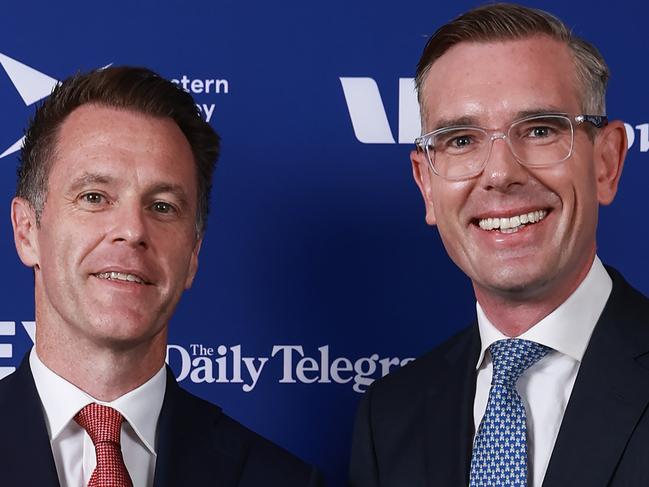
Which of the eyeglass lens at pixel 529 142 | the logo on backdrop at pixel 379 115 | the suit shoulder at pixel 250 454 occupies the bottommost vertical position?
the suit shoulder at pixel 250 454

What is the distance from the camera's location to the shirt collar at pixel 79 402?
6.72 feet

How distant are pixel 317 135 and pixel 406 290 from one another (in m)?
0.43

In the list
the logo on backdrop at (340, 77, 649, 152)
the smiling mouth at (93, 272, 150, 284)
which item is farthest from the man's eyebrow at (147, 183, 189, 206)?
the logo on backdrop at (340, 77, 649, 152)

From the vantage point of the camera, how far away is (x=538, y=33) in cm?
217

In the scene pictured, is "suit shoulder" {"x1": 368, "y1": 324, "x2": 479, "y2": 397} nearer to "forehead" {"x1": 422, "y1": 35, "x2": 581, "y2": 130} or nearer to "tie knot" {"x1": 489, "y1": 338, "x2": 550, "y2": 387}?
"tie knot" {"x1": 489, "y1": 338, "x2": 550, "y2": 387}

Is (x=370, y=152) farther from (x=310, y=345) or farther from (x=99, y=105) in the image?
(x=99, y=105)

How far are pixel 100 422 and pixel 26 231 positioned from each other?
15.9 inches

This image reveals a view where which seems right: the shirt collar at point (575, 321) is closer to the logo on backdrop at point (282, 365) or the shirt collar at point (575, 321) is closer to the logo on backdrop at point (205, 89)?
the logo on backdrop at point (282, 365)

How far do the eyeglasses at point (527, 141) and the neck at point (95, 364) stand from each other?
27.0 inches

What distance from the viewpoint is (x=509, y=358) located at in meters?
2.11

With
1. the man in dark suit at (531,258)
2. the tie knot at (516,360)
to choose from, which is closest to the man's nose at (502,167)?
the man in dark suit at (531,258)

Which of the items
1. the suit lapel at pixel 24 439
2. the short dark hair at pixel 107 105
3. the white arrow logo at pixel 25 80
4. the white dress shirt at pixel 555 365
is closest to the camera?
the suit lapel at pixel 24 439

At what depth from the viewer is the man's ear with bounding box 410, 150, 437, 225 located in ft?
7.47

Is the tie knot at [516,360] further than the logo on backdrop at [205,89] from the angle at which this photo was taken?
No
